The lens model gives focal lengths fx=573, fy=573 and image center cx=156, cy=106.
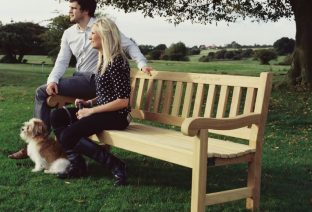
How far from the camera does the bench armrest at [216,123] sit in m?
4.38

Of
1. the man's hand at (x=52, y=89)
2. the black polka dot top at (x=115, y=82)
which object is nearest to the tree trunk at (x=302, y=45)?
the man's hand at (x=52, y=89)

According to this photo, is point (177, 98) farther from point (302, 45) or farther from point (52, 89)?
point (302, 45)

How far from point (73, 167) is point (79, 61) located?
1299mm

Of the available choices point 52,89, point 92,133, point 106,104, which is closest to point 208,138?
point 106,104

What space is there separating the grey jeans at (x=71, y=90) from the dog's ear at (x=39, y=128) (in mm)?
309

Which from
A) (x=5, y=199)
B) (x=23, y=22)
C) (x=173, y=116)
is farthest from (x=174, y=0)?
(x=23, y=22)

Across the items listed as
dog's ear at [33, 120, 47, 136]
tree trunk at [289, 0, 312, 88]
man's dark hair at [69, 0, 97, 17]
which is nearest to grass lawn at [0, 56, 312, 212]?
dog's ear at [33, 120, 47, 136]

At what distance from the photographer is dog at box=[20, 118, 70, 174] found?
6188mm

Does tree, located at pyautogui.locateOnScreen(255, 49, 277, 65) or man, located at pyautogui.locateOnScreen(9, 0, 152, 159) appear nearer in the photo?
man, located at pyautogui.locateOnScreen(9, 0, 152, 159)

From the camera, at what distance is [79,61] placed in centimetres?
668

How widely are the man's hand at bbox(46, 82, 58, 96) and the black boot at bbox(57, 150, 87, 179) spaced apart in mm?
716

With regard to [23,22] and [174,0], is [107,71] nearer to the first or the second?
[174,0]

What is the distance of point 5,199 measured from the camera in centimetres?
534

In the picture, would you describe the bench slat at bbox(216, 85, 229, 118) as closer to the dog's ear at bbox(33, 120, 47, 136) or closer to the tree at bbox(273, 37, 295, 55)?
the dog's ear at bbox(33, 120, 47, 136)
